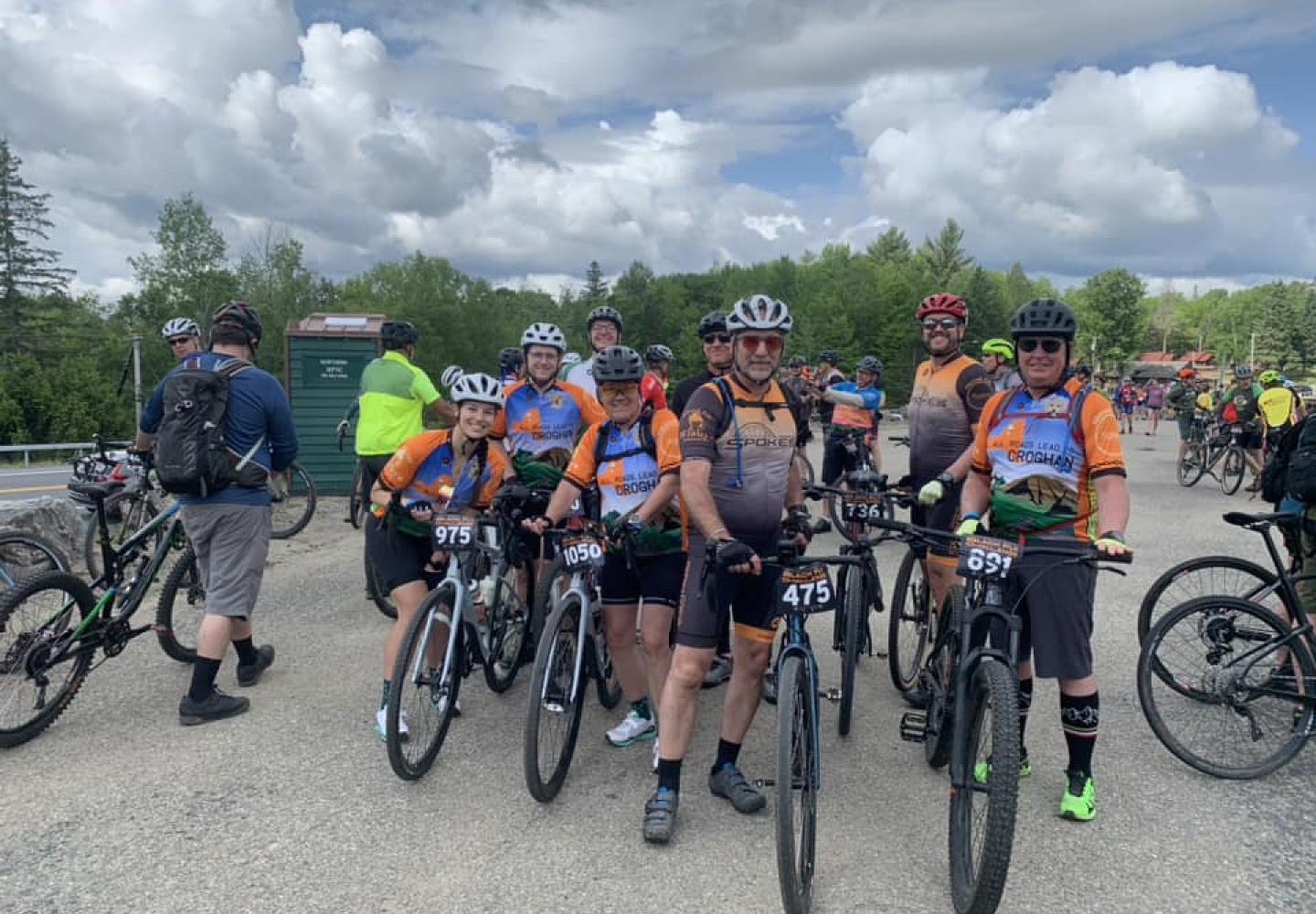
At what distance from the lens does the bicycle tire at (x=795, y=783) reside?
2.75 metres

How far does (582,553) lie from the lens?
3.98m

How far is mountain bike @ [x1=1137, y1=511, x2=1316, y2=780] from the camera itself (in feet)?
13.0

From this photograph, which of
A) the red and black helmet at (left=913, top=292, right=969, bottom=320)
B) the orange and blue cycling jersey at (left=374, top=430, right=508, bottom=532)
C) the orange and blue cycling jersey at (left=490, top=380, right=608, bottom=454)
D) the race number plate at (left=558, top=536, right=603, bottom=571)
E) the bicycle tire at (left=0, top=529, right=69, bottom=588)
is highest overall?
the red and black helmet at (left=913, top=292, right=969, bottom=320)

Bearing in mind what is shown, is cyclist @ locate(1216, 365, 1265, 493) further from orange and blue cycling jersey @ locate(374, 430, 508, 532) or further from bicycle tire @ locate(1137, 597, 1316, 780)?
orange and blue cycling jersey @ locate(374, 430, 508, 532)

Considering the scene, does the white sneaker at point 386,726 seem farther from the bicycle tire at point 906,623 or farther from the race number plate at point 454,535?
the bicycle tire at point 906,623

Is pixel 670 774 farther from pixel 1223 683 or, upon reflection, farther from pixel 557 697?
pixel 1223 683

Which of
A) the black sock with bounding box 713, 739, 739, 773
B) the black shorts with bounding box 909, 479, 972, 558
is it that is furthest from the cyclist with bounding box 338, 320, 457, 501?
the black sock with bounding box 713, 739, 739, 773

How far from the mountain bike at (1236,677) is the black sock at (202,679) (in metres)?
4.70

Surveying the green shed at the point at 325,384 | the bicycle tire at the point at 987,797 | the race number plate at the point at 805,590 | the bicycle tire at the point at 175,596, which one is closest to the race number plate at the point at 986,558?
the bicycle tire at the point at 987,797

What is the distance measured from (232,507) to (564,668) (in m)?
2.10

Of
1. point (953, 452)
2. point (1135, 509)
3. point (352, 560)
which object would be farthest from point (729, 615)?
point (1135, 509)

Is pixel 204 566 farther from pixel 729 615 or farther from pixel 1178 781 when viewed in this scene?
pixel 1178 781

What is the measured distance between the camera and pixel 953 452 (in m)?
4.85

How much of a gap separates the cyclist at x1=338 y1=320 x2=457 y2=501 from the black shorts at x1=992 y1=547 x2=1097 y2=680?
4712mm
